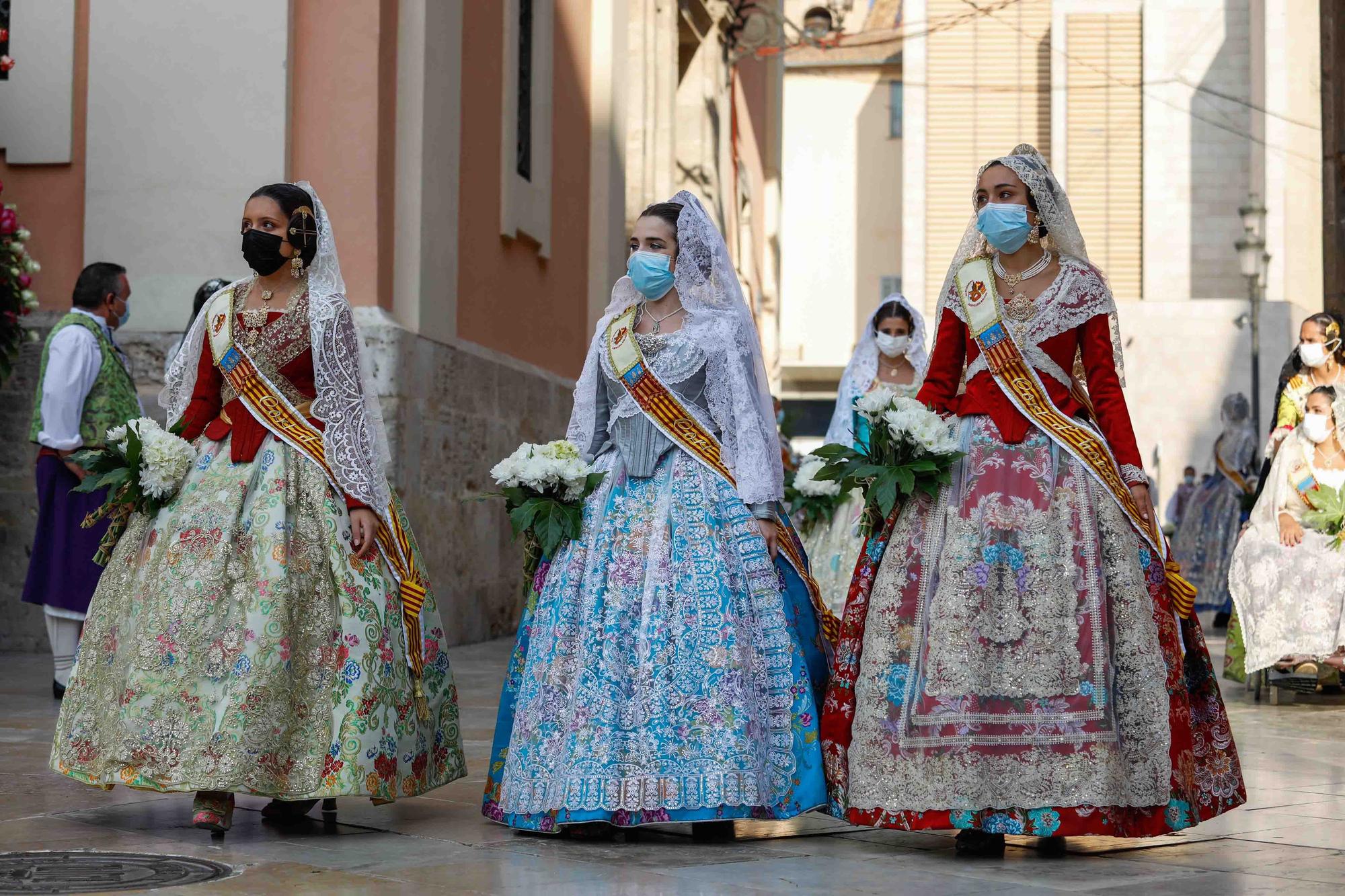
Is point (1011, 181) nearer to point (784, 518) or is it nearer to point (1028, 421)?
point (1028, 421)

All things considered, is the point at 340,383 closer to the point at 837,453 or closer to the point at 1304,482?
the point at 837,453

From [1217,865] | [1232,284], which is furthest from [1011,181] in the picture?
[1232,284]

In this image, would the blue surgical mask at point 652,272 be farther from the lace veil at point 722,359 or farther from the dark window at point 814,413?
the dark window at point 814,413

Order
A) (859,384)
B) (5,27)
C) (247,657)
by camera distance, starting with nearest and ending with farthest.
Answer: (247,657), (859,384), (5,27)

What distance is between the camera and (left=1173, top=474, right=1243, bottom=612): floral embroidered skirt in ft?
54.2

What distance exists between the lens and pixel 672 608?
5.41 metres

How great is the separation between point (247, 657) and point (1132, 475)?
2.47 m

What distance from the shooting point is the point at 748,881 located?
15.3ft

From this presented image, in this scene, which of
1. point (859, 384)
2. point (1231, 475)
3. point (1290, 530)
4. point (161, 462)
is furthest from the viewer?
point (1231, 475)

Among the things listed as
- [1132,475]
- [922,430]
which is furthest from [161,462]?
[1132,475]

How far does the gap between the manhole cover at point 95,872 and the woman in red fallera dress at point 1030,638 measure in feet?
5.65

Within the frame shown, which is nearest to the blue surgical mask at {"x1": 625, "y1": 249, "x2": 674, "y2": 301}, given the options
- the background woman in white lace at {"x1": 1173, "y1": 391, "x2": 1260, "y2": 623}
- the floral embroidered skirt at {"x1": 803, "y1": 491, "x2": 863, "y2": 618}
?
the floral embroidered skirt at {"x1": 803, "y1": 491, "x2": 863, "y2": 618}

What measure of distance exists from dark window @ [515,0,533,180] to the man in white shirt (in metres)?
5.05

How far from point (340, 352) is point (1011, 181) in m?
Answer: 2.01
